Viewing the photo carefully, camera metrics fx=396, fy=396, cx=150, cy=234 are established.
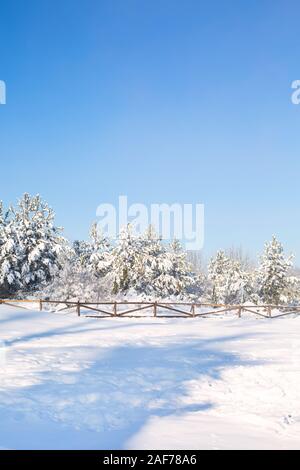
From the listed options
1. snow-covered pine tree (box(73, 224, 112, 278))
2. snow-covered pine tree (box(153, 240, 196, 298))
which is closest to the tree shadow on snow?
snow-covered pine tree (box(153, 240, 196, 298))

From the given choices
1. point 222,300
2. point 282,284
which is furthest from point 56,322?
point 222,300

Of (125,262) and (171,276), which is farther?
(171,276)

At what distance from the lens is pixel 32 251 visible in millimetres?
34719

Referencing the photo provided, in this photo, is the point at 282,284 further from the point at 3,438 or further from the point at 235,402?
the point at 3,438

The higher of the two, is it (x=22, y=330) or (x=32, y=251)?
(x=32, y=251)

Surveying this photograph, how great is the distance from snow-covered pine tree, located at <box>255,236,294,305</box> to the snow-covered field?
31.8 metres

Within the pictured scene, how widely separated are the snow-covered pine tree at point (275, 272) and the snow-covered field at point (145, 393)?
104 ft

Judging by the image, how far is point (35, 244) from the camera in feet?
117

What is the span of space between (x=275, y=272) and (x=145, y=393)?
1533 inches

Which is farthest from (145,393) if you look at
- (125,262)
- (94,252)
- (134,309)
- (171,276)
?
(94,252)

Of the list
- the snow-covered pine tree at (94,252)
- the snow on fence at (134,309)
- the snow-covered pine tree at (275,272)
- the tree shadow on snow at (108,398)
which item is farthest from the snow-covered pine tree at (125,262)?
the tree shadow on snow at (108,398)

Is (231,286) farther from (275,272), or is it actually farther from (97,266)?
(97,266)

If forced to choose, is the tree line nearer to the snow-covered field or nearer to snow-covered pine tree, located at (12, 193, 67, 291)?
snow-covered pine tree, located at (12, 193, 67, 291)
